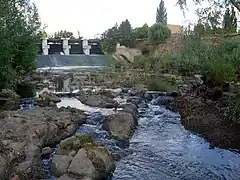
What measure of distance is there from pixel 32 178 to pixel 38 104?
10.8 meters

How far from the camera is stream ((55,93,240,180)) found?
32.9ft

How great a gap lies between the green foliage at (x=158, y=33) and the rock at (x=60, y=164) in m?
46.6

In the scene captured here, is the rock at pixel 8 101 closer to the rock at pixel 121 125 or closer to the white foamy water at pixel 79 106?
the white foamy water at pixel 79 106

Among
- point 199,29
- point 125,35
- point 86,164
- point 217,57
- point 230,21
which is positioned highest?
point 125,35

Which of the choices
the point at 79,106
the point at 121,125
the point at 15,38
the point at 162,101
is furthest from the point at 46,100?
the point at 121,125

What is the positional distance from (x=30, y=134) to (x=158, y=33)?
45.4m

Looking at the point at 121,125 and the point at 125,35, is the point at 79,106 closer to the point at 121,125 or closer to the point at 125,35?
the point at 121,125

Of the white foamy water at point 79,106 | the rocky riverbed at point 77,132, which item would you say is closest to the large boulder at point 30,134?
the rocky riverbed at point 77,132

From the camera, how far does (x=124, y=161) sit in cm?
1095

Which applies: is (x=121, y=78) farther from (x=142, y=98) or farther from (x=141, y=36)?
(x=141, y=36)

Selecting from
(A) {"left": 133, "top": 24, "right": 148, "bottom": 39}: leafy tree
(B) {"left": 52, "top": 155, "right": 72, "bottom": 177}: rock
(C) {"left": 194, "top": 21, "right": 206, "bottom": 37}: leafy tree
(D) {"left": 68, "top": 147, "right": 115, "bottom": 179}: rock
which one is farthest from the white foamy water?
(A) {"left": 133, "top": 24, "right": 148, "bottom": 39}: leafy tree

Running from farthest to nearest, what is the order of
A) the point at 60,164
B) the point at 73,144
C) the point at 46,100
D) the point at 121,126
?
the point at 46,100
the point at 121,126
the point at 73,144
the point at 60,164

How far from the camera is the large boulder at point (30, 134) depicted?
31.5ft

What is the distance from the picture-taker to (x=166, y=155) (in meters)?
11.7
